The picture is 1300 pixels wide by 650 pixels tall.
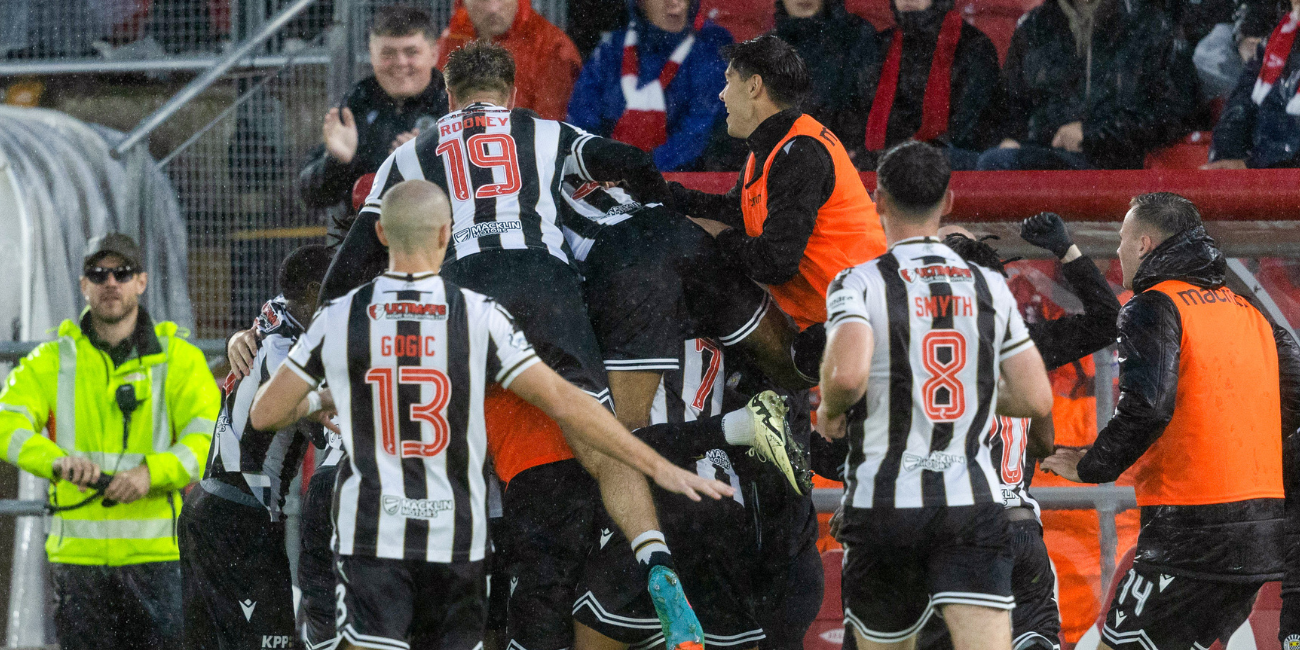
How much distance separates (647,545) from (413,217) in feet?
4.22

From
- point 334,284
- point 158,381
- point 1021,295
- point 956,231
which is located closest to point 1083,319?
point 956,231

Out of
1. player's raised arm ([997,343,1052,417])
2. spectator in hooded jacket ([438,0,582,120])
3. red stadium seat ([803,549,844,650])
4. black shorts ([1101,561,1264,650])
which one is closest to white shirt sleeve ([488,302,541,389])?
player's raised arm ([997,343,1052,417])

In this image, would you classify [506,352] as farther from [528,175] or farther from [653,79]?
[653,79]

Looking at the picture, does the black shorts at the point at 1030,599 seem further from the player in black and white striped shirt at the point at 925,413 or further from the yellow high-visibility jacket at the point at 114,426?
the yellow high-visibility jacket at the point at 114,426

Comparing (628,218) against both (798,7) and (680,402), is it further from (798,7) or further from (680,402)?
(798,7)

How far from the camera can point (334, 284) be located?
4.16 metres

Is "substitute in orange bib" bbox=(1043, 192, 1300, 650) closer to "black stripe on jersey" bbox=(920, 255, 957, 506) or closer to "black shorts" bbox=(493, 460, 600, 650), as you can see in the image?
"black stripe on jersey" bbox=(920, 255, 957, 506)

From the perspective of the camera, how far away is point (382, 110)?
6520 millimetres

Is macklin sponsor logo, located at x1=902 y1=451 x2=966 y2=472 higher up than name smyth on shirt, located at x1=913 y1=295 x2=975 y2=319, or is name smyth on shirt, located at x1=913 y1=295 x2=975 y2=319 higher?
name smyth on shirt, located at x1=913 y1=295 x2=975 y2=319

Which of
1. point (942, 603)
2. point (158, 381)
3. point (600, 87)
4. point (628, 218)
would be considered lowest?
point (942, 603)

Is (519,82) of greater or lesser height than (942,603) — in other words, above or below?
above

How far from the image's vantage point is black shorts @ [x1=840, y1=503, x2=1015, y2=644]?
143 inches

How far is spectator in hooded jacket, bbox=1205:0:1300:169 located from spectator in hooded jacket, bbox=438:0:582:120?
340 cm

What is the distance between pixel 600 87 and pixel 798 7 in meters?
1.18
